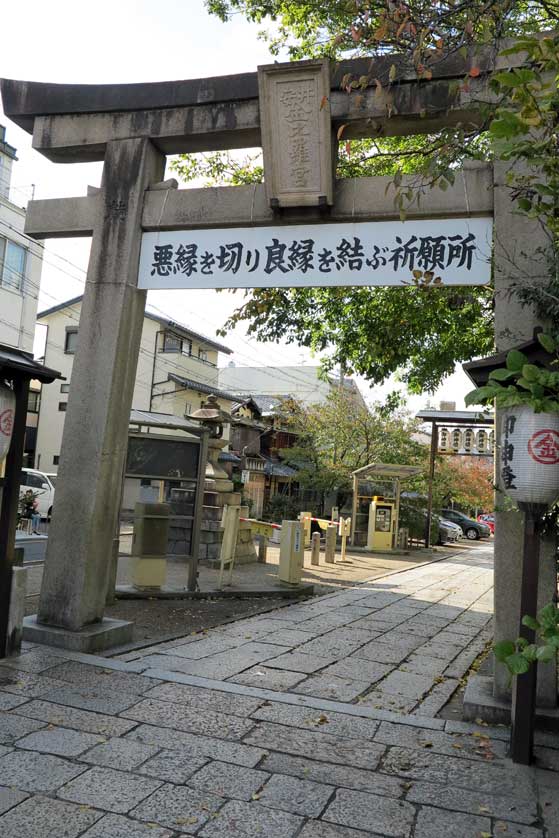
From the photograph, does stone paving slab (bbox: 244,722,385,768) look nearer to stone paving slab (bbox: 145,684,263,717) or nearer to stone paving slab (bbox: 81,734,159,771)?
stone paving slab (bbox: 145,684,263,717)

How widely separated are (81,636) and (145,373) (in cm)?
2800

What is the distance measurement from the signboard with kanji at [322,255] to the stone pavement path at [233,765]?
3397 millimetres

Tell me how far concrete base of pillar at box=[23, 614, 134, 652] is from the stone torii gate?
0.06 ft

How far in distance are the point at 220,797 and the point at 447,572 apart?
599 inches

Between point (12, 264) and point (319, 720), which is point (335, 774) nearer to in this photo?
point (319, 720)

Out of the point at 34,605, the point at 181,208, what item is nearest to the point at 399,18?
the point at 181,208

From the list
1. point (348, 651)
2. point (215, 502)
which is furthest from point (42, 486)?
point (348, 651)

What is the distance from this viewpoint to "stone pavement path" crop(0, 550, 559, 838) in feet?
10.7

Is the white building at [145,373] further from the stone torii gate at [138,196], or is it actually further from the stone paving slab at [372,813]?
the stone paving slab at [372,813]

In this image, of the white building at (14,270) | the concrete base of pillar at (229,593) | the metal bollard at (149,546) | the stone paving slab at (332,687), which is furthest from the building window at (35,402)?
the stone paving slab at (332,687)

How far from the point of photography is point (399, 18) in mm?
4484

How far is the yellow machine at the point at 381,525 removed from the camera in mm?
23125

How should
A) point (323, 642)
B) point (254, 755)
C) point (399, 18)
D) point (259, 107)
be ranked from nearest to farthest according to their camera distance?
point (254, 755) < point (399, 18) < point (259, 107) < point (323, 642)

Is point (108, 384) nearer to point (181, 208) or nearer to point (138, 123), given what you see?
point (181, 208)
